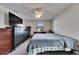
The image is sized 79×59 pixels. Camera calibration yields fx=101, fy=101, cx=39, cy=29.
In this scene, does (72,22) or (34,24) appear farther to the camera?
(34,24)

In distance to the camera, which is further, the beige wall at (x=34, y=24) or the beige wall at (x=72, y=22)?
the beige wall at (x=34, y=24)

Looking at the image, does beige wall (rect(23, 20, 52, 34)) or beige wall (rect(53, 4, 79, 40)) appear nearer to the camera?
beige wall (rect(53, 4, 79, 40))

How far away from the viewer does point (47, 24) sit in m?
9.53

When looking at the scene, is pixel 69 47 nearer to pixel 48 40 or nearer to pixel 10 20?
pixel 48 40

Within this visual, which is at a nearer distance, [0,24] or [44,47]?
[44,47]

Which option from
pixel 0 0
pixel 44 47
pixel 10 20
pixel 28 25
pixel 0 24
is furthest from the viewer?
pixel 28 25

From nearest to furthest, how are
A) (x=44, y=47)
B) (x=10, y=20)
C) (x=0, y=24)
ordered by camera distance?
(x=44, y=47)
(x=0, y=24)
(x=10, y=20)

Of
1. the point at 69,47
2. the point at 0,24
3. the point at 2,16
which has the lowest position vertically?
the point at 69,47
